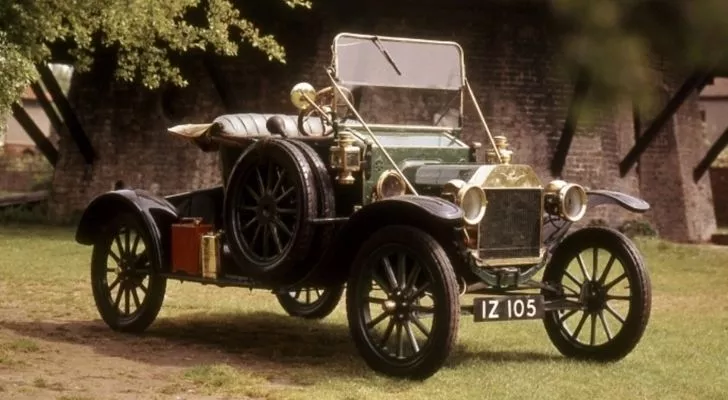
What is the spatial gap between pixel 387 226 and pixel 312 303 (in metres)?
2.84

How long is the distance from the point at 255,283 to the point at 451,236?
148 cm

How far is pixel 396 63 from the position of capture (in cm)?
865

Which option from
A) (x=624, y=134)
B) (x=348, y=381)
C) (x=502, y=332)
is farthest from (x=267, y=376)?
(x=624, y=134)

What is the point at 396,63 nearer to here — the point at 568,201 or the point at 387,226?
the point at 568,201

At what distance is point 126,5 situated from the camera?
13.5 meters

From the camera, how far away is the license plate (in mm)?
7316

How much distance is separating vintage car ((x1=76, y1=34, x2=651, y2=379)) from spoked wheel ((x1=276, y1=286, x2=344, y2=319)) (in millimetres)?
1285

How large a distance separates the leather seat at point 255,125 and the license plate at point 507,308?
1988 mm

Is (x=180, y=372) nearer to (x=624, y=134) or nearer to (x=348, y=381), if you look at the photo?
(x=348, y=381)

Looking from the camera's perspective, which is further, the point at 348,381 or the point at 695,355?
the point at 695,355

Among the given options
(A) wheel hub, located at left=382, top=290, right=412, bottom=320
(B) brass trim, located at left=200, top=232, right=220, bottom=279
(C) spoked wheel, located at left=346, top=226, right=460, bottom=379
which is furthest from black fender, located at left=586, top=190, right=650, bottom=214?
(B) brass trim, located at left=200, top=232, right=220, bottom=279

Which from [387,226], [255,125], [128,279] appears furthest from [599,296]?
[128,279]

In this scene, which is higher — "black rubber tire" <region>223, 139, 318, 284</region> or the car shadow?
"black rubber tire" <region>223, 139, 318, 284</region>

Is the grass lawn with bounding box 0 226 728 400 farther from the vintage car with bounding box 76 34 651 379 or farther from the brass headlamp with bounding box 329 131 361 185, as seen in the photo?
the brass headlamp with bounding box 329 131 361 185
